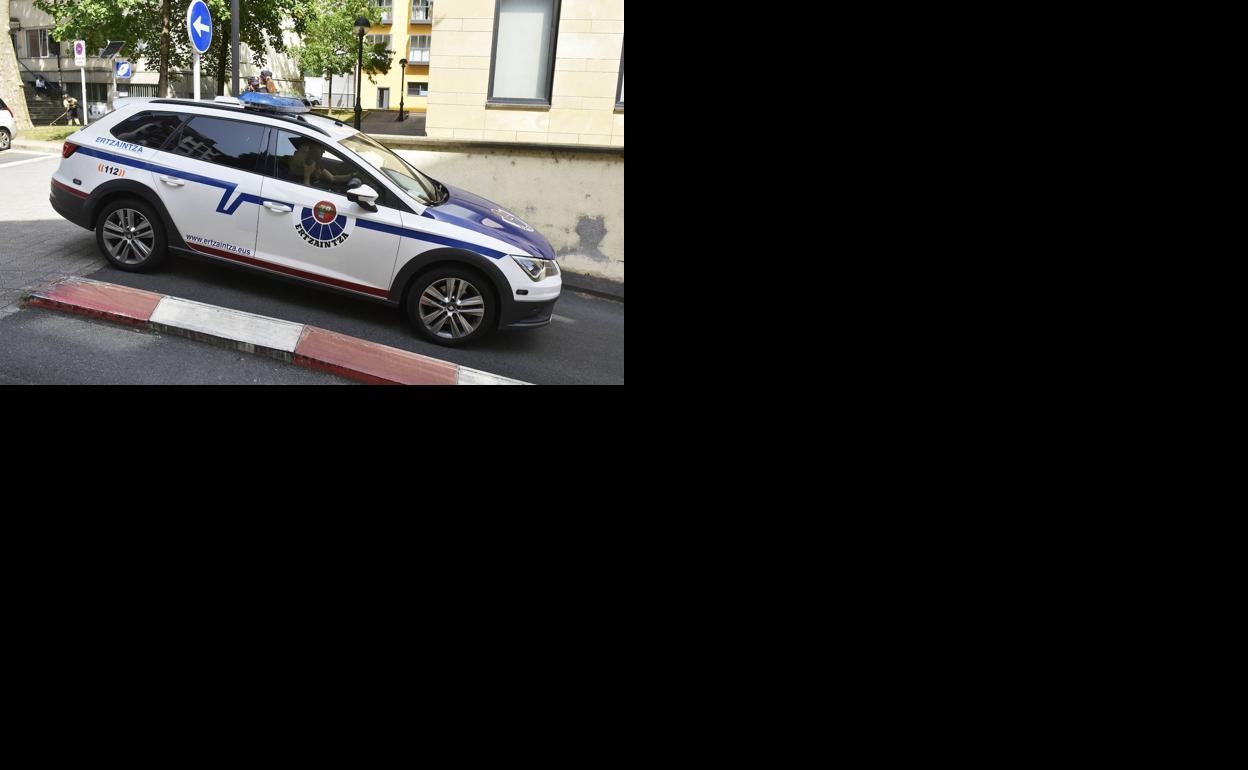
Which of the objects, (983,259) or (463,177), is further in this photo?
(463,177)

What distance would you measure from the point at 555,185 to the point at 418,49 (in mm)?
820

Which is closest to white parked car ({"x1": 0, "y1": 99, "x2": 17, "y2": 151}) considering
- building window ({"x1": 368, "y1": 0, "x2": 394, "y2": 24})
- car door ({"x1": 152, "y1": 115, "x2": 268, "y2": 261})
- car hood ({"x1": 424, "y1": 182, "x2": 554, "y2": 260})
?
car door ({"x1": 152, "y1": 115, "x2": 268, "y2": 261})

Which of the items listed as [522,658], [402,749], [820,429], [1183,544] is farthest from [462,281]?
[1183,544]

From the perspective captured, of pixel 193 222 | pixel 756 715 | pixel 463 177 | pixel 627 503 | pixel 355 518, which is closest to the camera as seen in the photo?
pixel 756 715

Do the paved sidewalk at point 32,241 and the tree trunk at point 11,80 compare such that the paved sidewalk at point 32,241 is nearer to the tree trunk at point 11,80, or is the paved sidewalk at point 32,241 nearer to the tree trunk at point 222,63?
the tree trunk at point 11,80

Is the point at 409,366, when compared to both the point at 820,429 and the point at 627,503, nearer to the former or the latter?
the point at 627,503

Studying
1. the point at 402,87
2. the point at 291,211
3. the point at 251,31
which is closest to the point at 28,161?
the point at 291,211

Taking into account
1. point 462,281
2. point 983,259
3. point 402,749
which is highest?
point 983,259

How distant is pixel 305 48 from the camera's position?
3.79 metres

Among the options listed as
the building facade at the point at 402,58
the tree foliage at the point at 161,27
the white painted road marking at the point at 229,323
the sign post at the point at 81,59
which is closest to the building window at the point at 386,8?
the building facade at the point at 402,58

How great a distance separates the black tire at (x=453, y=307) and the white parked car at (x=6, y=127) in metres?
1.55

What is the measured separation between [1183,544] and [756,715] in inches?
81.9

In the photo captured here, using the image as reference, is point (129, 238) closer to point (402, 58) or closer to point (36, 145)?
point (36, 145)

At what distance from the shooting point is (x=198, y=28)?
11.5 ft
